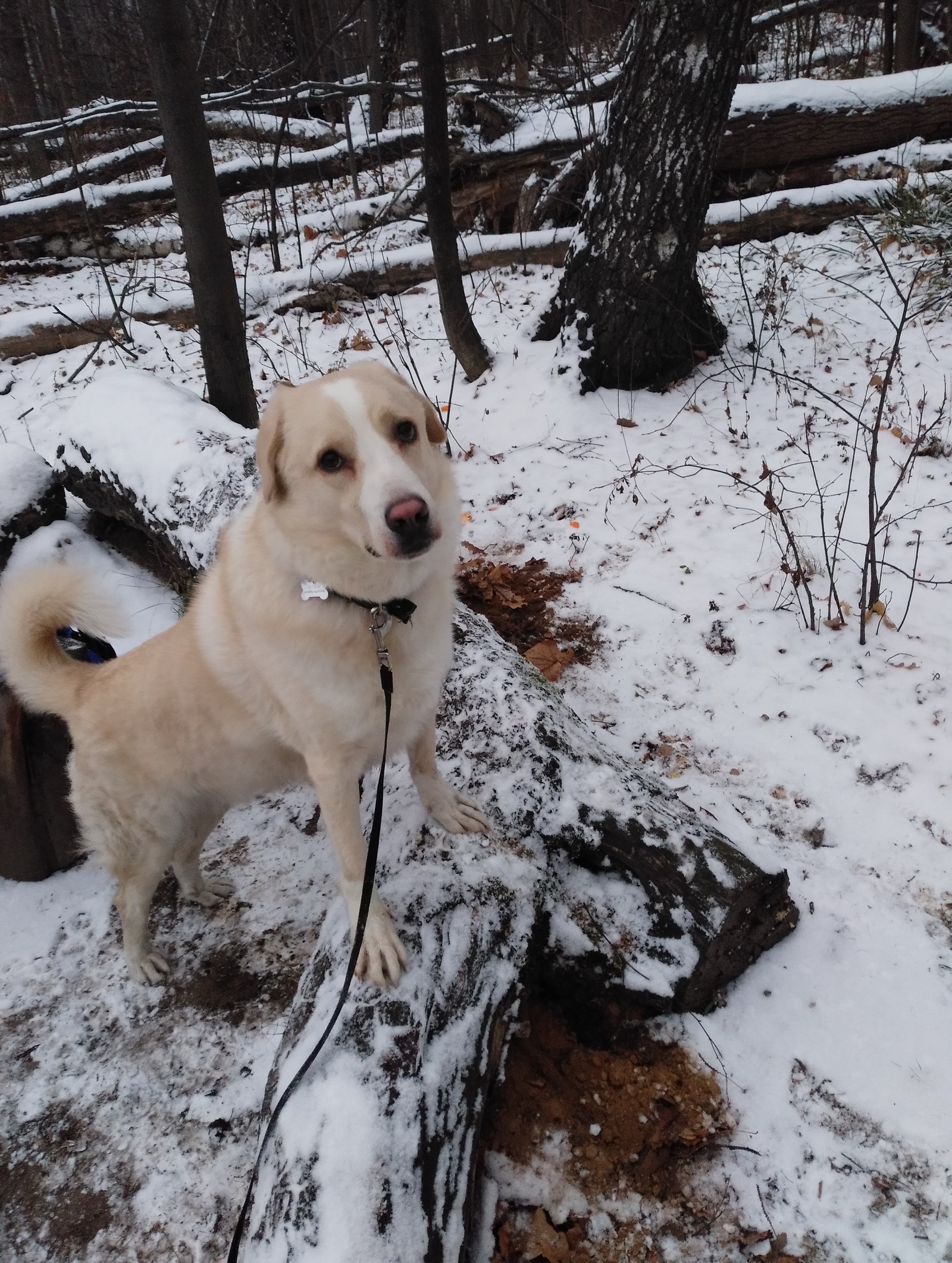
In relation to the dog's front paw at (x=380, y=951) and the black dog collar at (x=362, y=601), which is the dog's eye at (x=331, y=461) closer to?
the black dog collar at (x=362, y=601)

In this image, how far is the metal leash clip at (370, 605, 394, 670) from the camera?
201cm

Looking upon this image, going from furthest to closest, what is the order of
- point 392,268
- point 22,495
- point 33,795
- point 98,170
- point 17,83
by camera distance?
point 17,83 < point 98,170 < point 392,268 < point 22,495 < point 33,795

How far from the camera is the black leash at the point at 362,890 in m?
1.67

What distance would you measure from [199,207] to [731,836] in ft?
14.5

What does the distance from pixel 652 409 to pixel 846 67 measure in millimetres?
12885

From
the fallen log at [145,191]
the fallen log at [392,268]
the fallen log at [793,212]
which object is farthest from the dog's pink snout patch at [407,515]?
the fallen log at [145,191]

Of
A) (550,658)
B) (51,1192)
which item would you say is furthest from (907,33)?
(51,1192)

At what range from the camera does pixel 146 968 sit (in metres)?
2.57

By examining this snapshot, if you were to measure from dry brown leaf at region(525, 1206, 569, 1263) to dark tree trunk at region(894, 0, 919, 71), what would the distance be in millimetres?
13587

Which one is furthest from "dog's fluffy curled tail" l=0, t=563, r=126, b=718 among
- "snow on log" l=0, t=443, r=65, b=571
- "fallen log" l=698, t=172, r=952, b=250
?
"fallen log" l=698, t=172, r=952, b=250

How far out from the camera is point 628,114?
4.71 m

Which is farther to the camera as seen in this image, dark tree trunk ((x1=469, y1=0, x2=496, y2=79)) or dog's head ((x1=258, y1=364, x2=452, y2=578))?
dark tree trunk ((x1=469, y1=0, x2=496, y2=79))

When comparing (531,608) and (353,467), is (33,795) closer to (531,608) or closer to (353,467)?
(353,467)

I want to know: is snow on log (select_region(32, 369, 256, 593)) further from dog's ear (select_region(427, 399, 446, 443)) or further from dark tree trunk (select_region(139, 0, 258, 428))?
dog's ear (select_region(427, 399, 446, 443))
